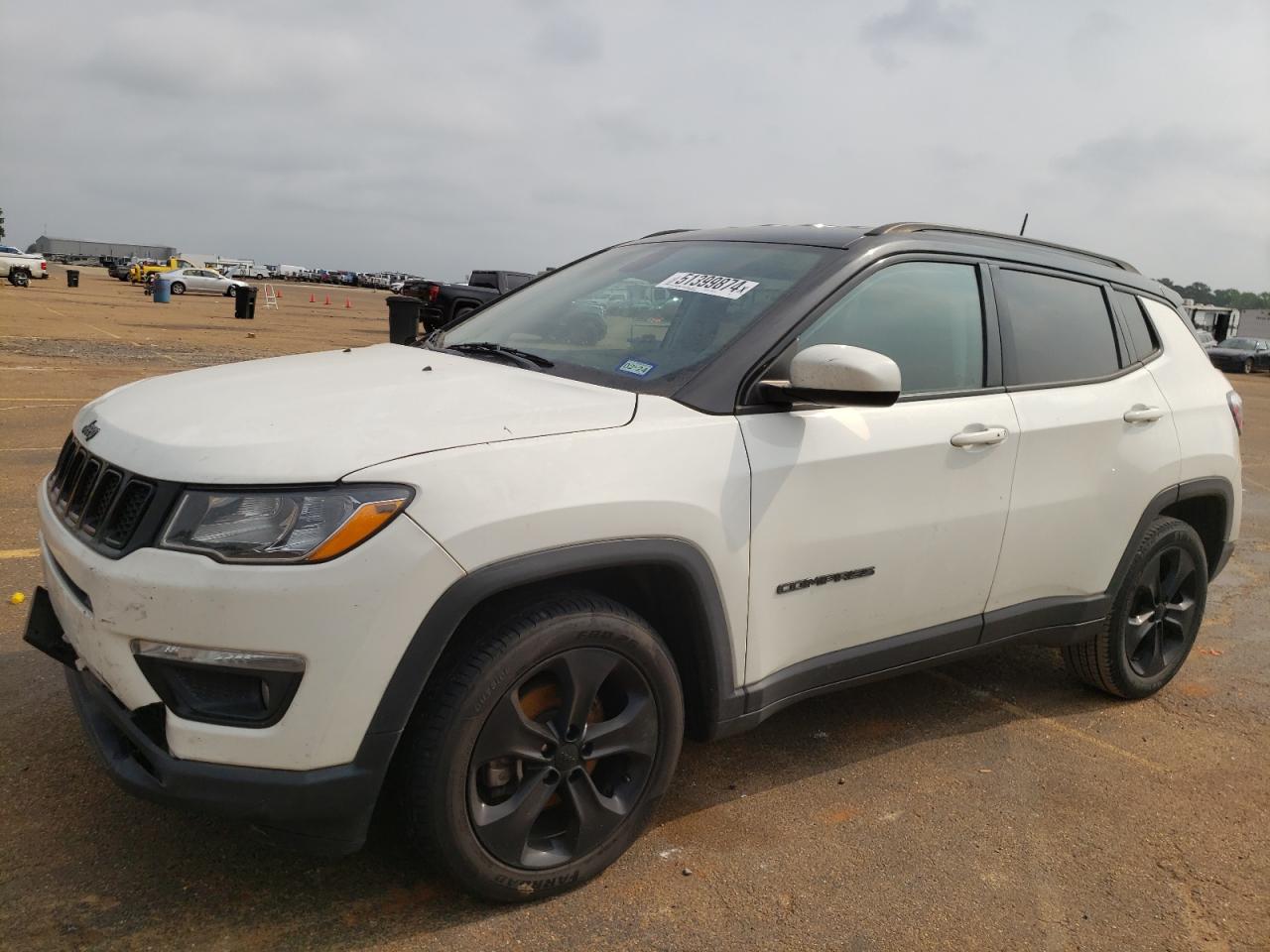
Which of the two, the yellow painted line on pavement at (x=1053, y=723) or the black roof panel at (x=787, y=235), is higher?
the black roof panel at (x=787, y=235)

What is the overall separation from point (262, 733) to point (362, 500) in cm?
53

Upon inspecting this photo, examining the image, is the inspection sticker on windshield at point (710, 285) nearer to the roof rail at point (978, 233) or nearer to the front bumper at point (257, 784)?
the roof rail at point (978, 233)

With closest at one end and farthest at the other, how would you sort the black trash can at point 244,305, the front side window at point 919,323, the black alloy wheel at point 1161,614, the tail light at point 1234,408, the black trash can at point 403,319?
the front side window at point 919,323
the black alloy wheel at point 1161,614
the tail light at point 1234,408
the black trash can at point 403,319
the black trash can at point 244,305

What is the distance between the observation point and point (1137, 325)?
407 cm

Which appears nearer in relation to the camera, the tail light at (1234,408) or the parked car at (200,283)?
the tail light at (1234,408)

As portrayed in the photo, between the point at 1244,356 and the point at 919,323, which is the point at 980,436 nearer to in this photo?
the point at 919,323

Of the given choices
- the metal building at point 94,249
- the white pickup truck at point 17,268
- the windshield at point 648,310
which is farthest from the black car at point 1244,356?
the metal building at point 94,249

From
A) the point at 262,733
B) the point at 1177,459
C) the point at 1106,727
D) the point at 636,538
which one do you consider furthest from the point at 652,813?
the point at 1177,459

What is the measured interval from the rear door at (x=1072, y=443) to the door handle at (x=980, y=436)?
0.13 metres

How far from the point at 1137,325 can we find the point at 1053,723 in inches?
62.8

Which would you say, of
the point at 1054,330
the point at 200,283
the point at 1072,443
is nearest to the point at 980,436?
the point at 1072,443

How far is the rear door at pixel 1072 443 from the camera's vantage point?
3432mm

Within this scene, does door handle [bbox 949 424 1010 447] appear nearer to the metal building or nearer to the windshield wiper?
the windshield wiper

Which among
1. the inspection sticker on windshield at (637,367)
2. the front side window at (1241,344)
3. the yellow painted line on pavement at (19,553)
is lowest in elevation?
the yellow painted line on pavement at (19,553)
